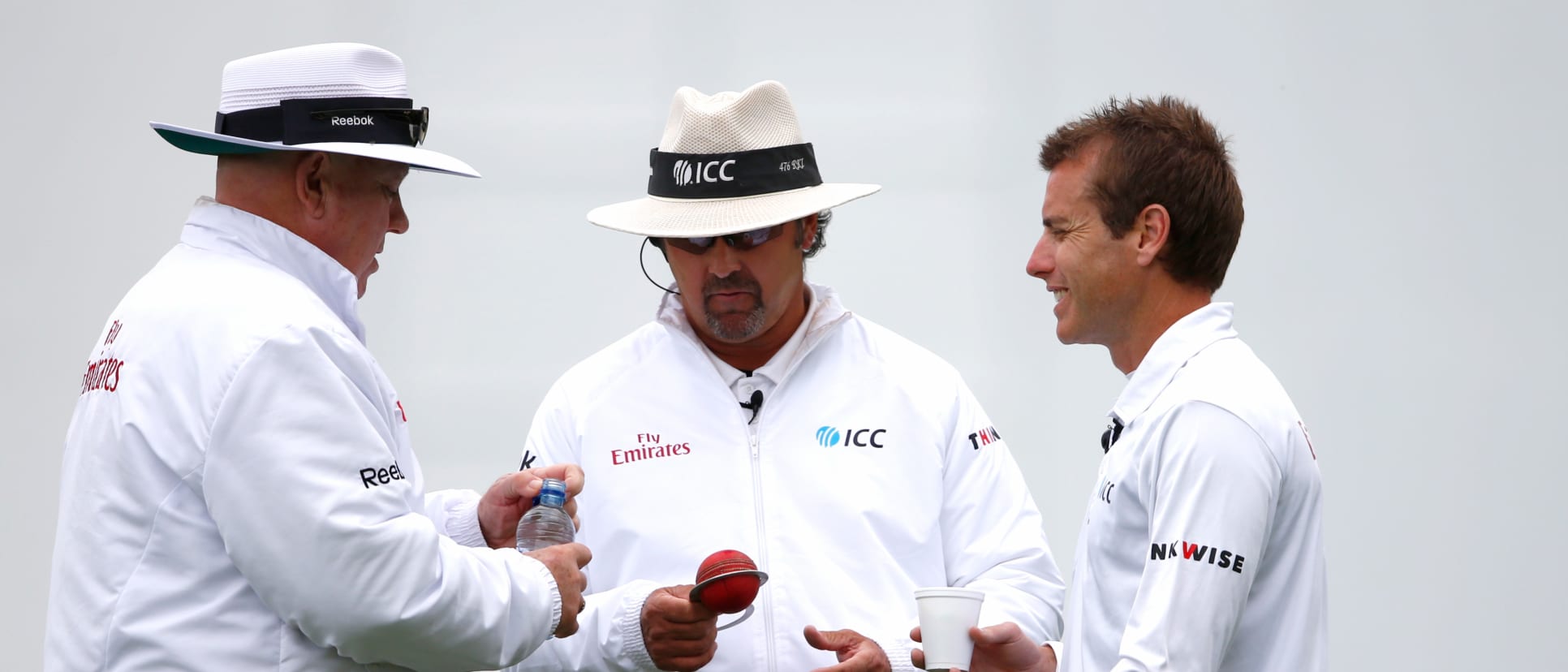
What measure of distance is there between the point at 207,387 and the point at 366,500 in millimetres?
217

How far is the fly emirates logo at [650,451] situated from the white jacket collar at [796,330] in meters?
0.17

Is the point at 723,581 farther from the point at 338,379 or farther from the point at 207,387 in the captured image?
the point at 207,387

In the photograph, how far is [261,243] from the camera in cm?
169

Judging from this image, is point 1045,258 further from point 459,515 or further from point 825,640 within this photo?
point 459,515

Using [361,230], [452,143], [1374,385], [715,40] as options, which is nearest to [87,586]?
[361,230]

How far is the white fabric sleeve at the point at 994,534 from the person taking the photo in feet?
7.39

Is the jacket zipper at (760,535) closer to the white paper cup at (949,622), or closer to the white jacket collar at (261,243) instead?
the white paper cup at (949,622)

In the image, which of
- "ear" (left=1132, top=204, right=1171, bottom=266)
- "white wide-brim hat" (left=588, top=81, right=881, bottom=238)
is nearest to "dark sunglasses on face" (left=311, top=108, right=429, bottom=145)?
"white wide-brim hat" (left=588, top=81, right=881, bottom=238)

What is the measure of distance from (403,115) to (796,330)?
89 centimetres

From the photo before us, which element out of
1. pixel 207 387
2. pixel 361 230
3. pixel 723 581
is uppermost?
pixel 361 230

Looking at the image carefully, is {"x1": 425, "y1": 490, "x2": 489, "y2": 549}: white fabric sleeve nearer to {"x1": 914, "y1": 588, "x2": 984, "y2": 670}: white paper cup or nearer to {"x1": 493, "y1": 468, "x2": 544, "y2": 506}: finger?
{"x1": 493, "y1": 468, "x2": 544, "y2": 506}: finger

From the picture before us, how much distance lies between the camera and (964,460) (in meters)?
2.41

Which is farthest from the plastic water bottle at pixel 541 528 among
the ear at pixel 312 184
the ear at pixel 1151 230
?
the ear at pixel 1151 230

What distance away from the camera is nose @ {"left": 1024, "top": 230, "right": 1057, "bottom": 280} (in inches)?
75.3
